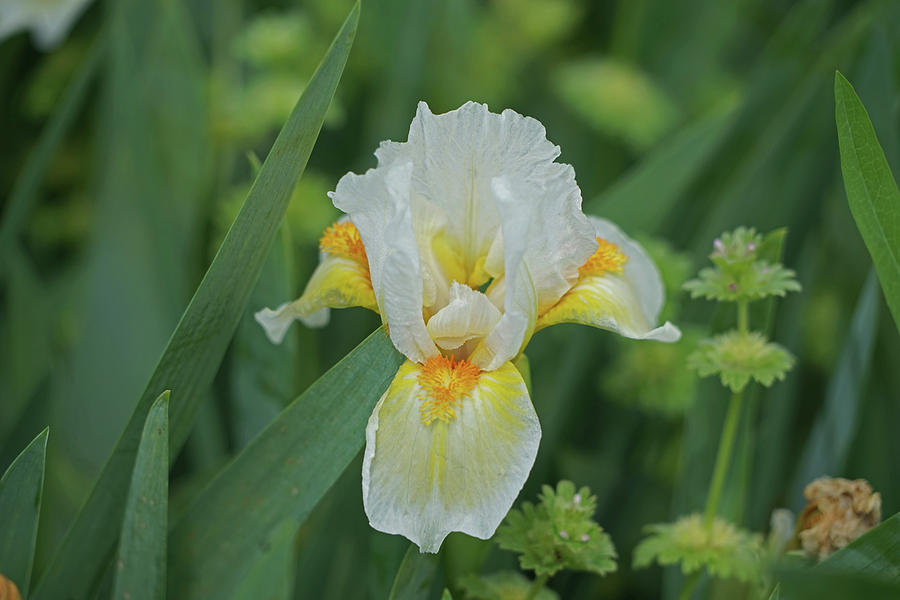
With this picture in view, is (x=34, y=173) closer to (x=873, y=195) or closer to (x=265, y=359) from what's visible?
(x=265, y=359)

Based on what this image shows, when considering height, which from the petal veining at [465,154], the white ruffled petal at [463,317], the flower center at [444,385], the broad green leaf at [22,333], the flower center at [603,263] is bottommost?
the broad green leaf at [22,333]

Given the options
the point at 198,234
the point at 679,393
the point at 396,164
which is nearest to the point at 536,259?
the point at 396,164

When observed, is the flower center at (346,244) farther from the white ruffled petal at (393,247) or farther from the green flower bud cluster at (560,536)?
the green flower bud cluster at (560,536)

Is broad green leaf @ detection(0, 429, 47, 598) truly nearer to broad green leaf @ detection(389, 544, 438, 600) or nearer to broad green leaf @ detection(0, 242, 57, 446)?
broad green leaf @ detection(389, 544, 438, 600)

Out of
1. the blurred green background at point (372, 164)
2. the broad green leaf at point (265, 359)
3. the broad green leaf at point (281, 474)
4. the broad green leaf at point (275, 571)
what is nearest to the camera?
the broad green leaf at point (275, 571)

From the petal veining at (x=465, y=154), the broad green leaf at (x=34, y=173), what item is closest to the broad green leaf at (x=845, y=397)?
the petal veining at (x=465, y=154)

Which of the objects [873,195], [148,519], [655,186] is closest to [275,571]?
[148,519]

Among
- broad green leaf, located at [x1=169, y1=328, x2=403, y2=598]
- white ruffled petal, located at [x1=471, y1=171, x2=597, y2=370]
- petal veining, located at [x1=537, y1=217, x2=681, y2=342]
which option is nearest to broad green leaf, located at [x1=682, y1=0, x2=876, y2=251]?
petal veining, located at [x1=537, y1=217, x2=681, y2=342]
